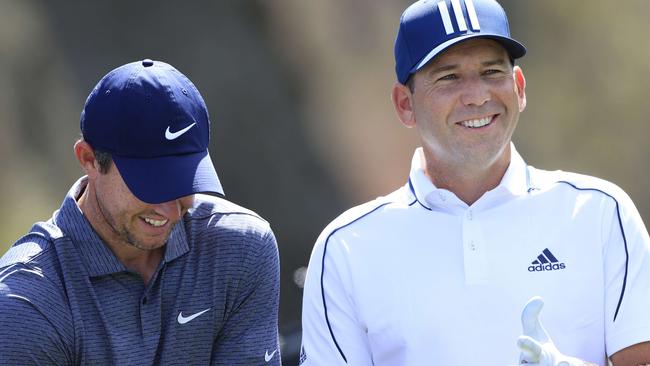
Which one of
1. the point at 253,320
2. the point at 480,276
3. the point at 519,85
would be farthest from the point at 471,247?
the point at 253,320

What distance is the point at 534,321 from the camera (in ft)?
7.39

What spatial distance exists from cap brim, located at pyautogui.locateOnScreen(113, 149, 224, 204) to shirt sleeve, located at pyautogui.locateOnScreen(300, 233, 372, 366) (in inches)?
12.1

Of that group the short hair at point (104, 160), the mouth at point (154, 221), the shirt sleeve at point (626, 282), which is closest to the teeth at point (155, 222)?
the mouth at point (154, 221)

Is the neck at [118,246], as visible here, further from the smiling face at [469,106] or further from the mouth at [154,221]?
the smiling face at [469,106]

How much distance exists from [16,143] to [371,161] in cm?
222

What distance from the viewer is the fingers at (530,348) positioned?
2197 millimetres

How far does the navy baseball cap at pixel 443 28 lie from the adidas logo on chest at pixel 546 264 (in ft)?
1.73

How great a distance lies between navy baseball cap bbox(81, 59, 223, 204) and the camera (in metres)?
2.55

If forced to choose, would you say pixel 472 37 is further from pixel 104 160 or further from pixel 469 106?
pixel 104 160

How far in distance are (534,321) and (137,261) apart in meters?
1.00

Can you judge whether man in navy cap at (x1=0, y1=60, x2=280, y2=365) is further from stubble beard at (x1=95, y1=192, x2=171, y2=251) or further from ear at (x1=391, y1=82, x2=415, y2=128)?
ear at (x1=391, y1=82, x2=415, y2=128)

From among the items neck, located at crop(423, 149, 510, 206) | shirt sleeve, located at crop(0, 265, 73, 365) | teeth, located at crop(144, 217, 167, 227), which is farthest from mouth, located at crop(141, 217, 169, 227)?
neck, located at crop(423, 149, 510, 206)

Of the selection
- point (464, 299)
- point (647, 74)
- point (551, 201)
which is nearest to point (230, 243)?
point (464, 299)

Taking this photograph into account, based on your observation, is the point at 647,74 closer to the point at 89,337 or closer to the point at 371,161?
the point at 371,161
